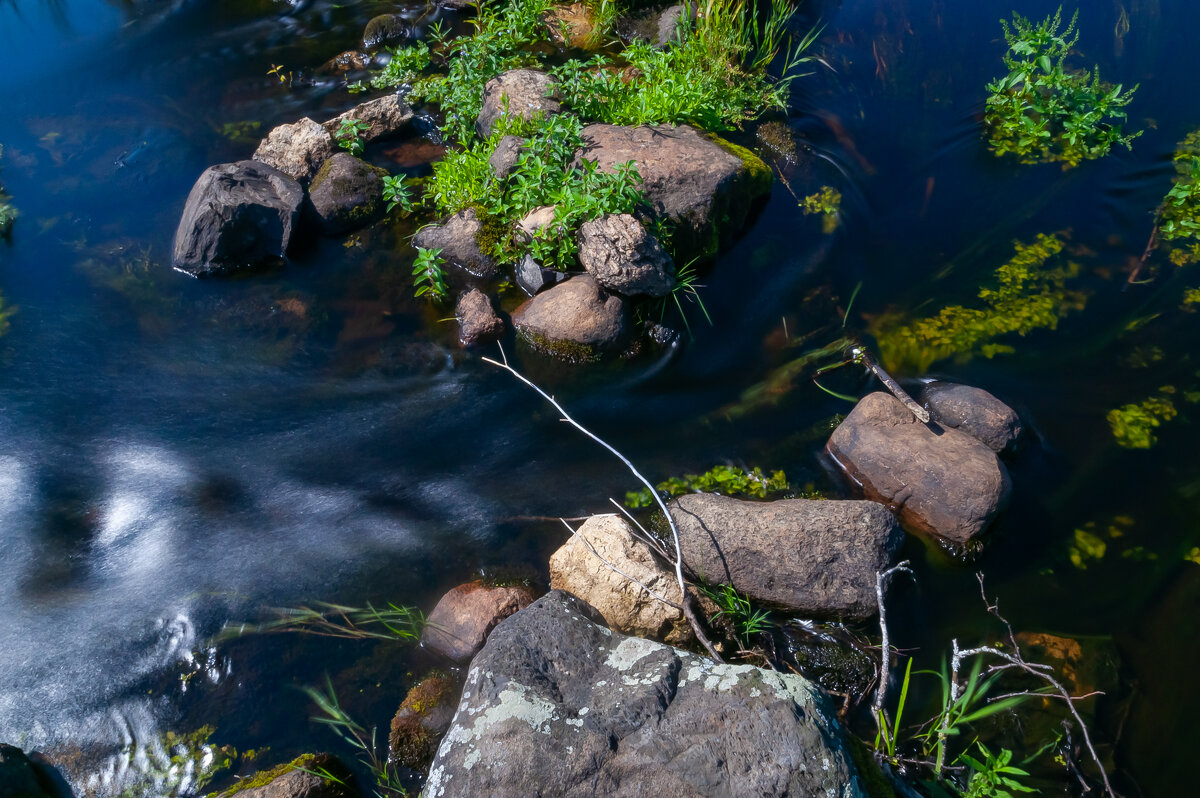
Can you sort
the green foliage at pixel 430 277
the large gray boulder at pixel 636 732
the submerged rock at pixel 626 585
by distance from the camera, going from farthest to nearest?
the green foliage at pixel 430 277 → the submerged rock at pixel 626 585 → the large gray boulder at pixel 636 732

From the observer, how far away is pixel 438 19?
8.79 m

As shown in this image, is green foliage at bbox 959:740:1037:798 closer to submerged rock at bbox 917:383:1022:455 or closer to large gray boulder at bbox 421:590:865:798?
large gray boulder at bbox 421:590:865:798

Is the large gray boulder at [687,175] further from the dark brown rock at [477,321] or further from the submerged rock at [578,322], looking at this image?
the dark brown rock at [477,321]

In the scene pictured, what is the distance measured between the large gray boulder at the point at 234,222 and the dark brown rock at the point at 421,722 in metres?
3.99

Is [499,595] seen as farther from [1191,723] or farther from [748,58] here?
[748,58]

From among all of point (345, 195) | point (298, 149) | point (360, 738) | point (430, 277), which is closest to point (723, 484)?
point (360, 738)

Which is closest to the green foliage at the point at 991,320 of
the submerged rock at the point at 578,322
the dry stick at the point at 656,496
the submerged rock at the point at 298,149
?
the submerged rock at the point at 578,322

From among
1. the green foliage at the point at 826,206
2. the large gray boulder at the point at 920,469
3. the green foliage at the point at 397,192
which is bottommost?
the large gray boulder at the point at 920,469

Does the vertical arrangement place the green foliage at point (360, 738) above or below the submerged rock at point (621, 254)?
below

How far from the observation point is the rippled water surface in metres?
3.98

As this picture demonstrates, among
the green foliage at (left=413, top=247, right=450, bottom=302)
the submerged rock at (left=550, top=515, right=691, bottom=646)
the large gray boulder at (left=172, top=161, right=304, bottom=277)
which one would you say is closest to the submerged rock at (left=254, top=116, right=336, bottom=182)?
the large gray boulder at (left=172, top=161, right=304, bottom=277)

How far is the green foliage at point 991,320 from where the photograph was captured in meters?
5.41

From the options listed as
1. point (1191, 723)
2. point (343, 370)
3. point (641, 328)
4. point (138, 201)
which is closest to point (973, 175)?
point (641, 328)

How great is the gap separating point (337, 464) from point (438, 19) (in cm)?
626
